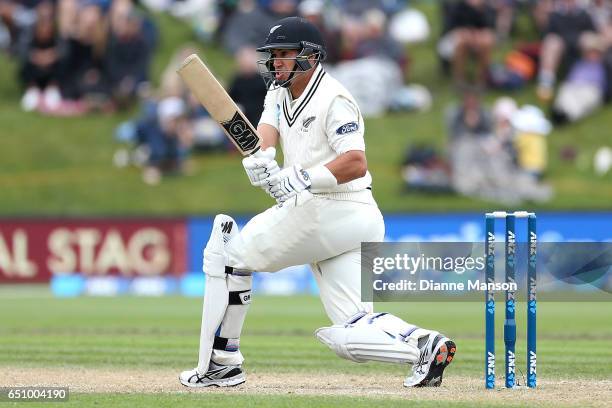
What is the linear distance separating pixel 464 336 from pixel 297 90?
15.7ft

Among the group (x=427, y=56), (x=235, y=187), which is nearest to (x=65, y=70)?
(x=235, y=187)

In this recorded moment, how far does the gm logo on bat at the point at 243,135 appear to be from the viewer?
6.53 meters

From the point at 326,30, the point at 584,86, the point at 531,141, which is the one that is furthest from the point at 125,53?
the point at 584,86

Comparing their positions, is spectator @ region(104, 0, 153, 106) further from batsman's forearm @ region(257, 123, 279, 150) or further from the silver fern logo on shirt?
the silver fern logo on shirt

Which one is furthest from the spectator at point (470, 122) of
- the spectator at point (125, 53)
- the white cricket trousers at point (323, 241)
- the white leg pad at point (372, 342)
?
the white leg pad at point (372, 342)

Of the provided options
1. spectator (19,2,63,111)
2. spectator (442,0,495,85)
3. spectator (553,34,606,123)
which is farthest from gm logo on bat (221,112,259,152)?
spectator (19,2,63,111)

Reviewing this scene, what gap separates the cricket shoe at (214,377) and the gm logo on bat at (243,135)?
128 centimetres

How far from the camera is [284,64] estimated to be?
22.3 ft

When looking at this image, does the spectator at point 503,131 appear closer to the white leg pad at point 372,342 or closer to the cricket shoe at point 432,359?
the cricket shoe at point 432,359

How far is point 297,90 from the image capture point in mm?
6910

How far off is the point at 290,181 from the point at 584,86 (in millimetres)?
14881

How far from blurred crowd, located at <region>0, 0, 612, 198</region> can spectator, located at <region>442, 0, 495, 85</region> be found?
21mm

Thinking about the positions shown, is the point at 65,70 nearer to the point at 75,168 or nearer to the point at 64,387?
the point at 75,168

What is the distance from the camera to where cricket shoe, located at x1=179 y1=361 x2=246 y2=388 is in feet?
22.8
